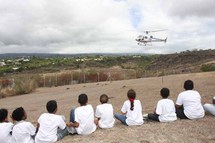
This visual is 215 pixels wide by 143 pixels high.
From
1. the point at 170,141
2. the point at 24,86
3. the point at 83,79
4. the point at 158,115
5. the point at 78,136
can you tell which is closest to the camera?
the point at 170,141

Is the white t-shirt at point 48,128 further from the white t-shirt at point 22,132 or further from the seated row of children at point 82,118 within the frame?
the white t-shirt at point 22,132

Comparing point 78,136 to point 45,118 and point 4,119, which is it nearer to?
point 45,118

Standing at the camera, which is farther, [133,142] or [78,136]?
[78,136]

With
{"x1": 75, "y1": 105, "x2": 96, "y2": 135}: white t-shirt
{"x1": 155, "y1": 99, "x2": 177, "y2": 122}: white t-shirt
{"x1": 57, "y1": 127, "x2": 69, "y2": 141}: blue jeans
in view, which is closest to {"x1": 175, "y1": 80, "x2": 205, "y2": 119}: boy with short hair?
{"x1": 155, "y1": 99, "x2": 177, "y2": 122}: white t-shirt

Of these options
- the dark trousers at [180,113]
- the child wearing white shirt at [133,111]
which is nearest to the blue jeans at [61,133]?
the child wearing white shirt at [133,111]

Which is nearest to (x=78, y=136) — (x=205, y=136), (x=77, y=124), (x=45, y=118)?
(x=77, y=124)

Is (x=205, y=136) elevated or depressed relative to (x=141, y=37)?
depressed

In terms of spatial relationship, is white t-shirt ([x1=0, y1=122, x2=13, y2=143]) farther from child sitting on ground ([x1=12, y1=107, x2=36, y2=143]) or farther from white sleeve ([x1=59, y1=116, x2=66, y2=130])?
white sleeve ([x1=59, y1=116, x2=66, y2=130])

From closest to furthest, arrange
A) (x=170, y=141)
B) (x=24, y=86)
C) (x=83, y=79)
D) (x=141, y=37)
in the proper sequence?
1. (x=170, y=141)
2. (x=24, y=86)
3. (x=83, y=79)
4. (x=141, y=37)
